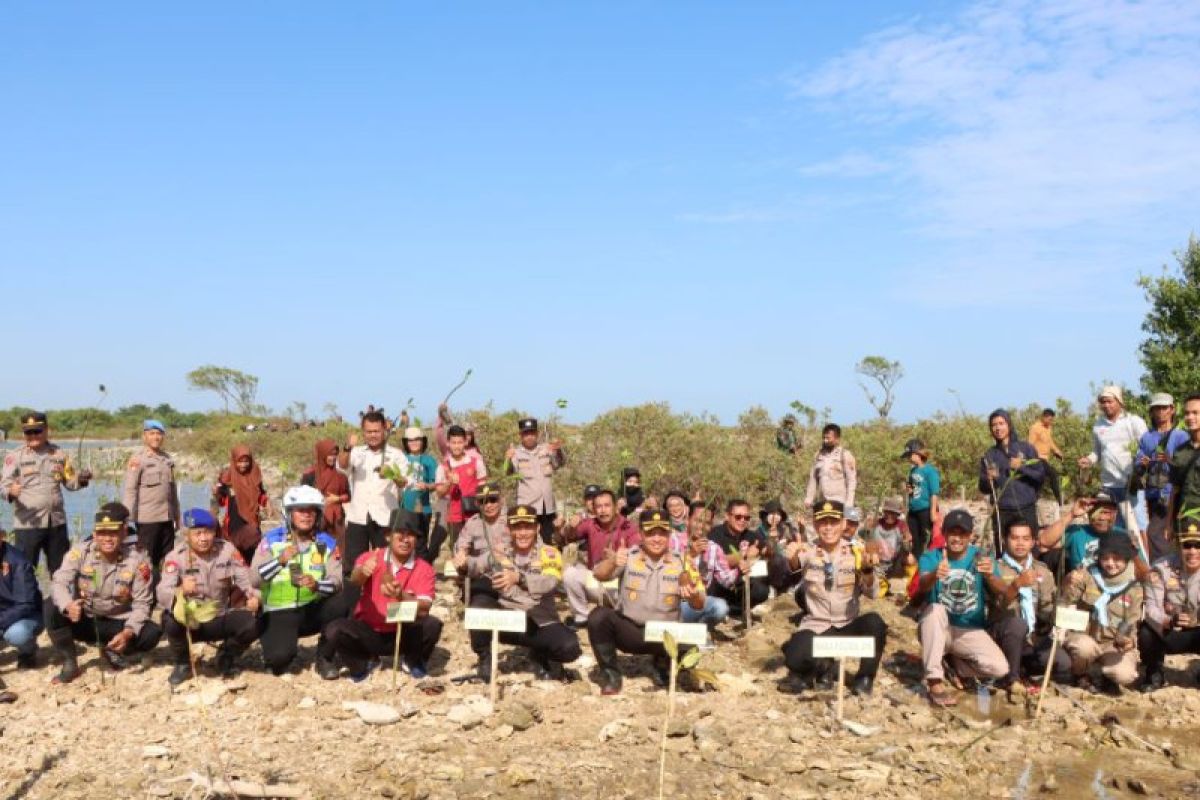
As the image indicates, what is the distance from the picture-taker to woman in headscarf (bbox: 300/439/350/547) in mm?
9383

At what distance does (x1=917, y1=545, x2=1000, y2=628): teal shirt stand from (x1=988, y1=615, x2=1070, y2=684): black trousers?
165 millimetres

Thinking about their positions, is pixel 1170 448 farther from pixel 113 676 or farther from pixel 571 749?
pixel 113 676

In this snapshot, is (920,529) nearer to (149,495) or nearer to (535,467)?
(535,467)

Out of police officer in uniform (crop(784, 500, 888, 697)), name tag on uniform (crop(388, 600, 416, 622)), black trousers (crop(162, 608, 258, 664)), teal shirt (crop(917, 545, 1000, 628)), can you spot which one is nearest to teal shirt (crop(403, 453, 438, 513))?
black trousers (crop(162, 608, 258, 664))

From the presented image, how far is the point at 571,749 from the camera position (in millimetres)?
6027

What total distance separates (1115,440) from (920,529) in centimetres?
226

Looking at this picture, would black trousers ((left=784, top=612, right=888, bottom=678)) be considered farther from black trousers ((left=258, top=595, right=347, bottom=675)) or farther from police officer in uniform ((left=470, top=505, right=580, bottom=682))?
black trousers ((left=258, top=595, right=347, bottom=675))

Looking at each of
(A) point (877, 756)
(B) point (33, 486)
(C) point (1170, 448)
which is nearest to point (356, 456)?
(B) point (33, 486)

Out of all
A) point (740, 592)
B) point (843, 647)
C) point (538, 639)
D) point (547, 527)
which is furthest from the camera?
point (547, 527)

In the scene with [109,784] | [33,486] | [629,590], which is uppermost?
[33,486]

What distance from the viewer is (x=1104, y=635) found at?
7406 millimetres

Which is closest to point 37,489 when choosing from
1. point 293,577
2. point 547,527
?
point 293,577

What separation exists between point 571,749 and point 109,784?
104 inches

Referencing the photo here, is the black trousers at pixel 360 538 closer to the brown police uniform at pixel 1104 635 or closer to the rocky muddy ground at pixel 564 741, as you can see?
the rocky muddy ground at pixel 564 741
